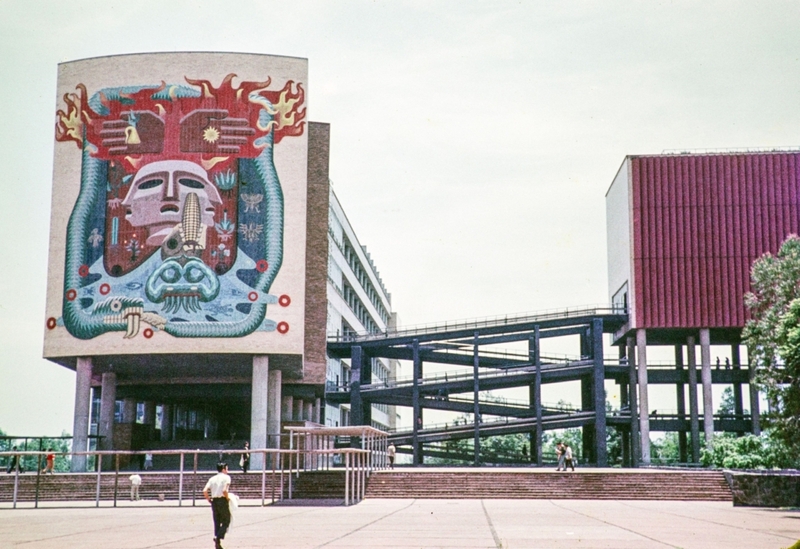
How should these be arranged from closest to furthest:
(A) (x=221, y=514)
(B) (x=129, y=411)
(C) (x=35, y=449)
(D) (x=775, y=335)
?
(A) (x=221, y=514), (D) (x=775, y=335), (B) (x=129, y=411), (C) (x=35, y=449)

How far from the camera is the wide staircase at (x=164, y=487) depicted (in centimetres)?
4234

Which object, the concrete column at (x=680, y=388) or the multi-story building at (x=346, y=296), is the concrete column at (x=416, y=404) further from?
the concrete column at (x=680, y=388)

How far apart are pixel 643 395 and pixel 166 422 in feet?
127

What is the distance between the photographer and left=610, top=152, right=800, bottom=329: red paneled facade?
2921 inches

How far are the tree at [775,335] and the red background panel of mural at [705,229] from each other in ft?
13.1

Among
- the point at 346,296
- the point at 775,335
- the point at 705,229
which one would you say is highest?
the point at 705,229

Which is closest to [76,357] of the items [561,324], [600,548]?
[561,324]

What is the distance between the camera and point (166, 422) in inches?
3226

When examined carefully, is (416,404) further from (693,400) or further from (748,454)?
(748,454)

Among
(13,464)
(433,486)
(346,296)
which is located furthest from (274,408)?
(346,296)

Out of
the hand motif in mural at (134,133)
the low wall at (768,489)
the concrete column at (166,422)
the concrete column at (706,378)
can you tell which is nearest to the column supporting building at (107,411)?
the concrete column at (166,422)

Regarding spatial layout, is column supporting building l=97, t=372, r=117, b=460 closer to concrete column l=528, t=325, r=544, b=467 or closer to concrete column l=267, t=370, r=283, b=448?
concrete column l=267, t=370, r=283, b=448

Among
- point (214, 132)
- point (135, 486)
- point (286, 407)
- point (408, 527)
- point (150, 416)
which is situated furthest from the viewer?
point (150, 416)

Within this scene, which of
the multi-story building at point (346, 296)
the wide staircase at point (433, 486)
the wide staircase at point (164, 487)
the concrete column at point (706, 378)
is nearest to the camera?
the wide staircase at point (164, 487)
